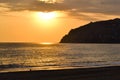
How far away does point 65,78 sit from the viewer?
29.0 m

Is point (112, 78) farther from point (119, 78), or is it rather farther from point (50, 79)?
point (50, 79)

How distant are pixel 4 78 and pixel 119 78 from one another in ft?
28.2

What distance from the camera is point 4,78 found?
2855 centimetres

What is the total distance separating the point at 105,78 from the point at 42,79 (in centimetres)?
473

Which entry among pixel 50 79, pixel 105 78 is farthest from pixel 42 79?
pixel 105 78

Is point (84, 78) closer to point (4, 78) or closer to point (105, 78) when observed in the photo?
point (105, 78)

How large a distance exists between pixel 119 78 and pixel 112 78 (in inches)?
21.5

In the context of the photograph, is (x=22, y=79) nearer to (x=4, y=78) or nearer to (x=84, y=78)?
(x=4, y=78)

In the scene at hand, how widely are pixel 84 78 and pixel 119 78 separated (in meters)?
2.63

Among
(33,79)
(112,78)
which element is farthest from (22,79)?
(112,78)

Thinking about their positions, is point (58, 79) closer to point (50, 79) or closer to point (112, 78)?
point (50, 79)

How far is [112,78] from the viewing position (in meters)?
28.5

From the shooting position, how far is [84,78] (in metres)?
29.0

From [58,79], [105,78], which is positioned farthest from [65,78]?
[105,78]
